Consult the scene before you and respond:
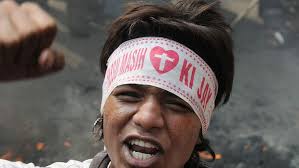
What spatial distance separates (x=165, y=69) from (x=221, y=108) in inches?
172

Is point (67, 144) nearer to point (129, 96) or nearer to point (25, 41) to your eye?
point (129, 96)

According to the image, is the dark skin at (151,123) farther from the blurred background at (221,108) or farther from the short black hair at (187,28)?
the blurred background at (221,108)

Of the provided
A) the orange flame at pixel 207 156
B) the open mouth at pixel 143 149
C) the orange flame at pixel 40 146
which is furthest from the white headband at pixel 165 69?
the orange flame at pixel 40 146

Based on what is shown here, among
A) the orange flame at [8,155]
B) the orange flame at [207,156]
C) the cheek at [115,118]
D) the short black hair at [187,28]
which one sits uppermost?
the short black hair at [187,28]

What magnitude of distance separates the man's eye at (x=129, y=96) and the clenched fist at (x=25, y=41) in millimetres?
1019

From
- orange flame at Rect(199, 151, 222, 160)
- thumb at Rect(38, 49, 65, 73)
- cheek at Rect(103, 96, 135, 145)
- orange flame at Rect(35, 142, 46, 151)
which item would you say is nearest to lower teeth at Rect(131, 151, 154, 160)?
cheek at Rect(103, 96, 135, 145)

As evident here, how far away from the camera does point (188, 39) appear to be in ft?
8.16

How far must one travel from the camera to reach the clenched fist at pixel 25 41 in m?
1.29

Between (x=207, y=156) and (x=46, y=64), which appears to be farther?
(x=207, y=156)

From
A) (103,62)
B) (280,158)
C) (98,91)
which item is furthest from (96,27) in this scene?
(103,62)

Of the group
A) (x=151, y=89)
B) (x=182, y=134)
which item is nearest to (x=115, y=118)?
(x=151, y=89)

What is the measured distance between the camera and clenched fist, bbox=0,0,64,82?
4.22 feet

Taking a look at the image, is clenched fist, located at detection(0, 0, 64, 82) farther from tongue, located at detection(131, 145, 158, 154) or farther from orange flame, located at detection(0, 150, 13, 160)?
orange flame, located at detection(0, 150, 13, 160)

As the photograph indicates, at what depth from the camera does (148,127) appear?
2295 millimetres
